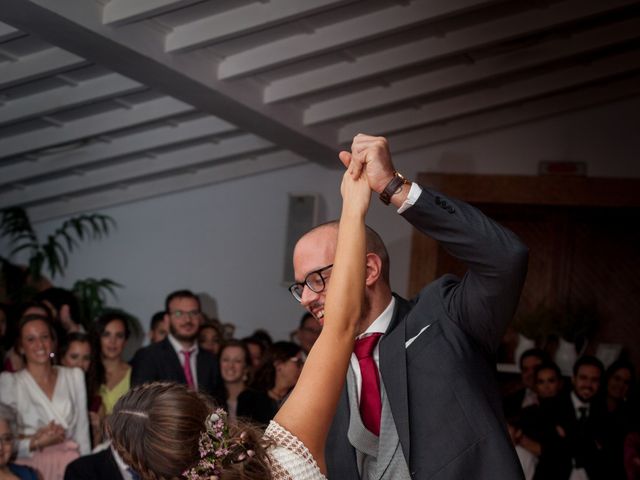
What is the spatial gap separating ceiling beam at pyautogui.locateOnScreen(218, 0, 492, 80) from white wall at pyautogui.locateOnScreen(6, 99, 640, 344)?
9.62ft

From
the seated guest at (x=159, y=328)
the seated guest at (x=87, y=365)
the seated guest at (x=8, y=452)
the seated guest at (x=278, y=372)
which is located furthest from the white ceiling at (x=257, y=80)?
the seated guest at (x=8, y=452)

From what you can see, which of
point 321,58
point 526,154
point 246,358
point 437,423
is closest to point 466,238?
point 437,423

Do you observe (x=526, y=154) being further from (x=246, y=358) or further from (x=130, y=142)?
(x=246, y=358)

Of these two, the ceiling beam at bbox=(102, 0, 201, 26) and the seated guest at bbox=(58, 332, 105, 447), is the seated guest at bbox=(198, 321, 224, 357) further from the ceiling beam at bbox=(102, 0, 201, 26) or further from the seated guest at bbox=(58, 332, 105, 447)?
the ceiling beam at bbox=(102, 0, 201, 26)

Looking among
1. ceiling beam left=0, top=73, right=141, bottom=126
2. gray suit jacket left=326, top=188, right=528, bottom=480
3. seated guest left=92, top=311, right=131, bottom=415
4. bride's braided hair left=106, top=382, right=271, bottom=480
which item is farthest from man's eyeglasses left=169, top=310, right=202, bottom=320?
bride's braided hair left=106, top=382, right=271, bottom=480

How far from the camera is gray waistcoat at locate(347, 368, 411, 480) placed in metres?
2.21

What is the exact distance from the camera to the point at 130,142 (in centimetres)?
816

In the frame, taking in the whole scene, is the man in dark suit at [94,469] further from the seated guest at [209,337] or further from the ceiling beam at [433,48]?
the ceiling beam at [433,48]

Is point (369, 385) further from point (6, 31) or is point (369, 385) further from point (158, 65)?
point (6, 31)

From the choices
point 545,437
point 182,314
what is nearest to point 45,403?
point 182,314

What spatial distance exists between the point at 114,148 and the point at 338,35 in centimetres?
264

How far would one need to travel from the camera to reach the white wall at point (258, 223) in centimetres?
898

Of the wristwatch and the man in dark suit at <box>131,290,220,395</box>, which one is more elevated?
the wristwatch

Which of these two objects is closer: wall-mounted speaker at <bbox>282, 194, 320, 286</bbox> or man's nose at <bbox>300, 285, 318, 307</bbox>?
man's nose at <bbox>300, 285, 318, 307</bbox>
